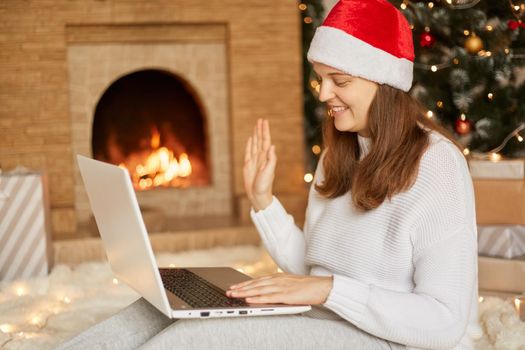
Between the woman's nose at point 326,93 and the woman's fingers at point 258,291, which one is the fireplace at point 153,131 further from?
the woman's fingers at point 258,291

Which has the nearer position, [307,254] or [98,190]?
[98,190]

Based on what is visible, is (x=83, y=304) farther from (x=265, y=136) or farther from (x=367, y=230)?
(x=367, y=230)

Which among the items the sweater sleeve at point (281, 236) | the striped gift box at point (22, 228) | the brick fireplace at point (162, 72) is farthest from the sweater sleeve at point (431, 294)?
the brick fireplace at point (162, 72)

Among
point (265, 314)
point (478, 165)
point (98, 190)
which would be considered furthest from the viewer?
point (478, 165)

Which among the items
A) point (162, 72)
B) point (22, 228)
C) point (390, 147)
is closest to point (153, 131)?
point (162, 72)

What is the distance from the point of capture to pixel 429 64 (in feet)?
11.7

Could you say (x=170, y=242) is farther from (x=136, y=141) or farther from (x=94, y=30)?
(x=94, y=30)

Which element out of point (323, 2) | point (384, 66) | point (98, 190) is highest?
point (323, 2)

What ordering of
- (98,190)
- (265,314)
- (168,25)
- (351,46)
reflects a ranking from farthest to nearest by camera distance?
(168,25) → (351,46) → (98,190) → (265,314)

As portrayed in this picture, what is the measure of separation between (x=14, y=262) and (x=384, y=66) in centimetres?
193

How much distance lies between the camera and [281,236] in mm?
1825

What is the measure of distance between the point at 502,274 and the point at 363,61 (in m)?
1.21

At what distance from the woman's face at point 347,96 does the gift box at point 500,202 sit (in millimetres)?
1244

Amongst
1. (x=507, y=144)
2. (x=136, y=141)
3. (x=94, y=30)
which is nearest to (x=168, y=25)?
(x=94, y=30)
